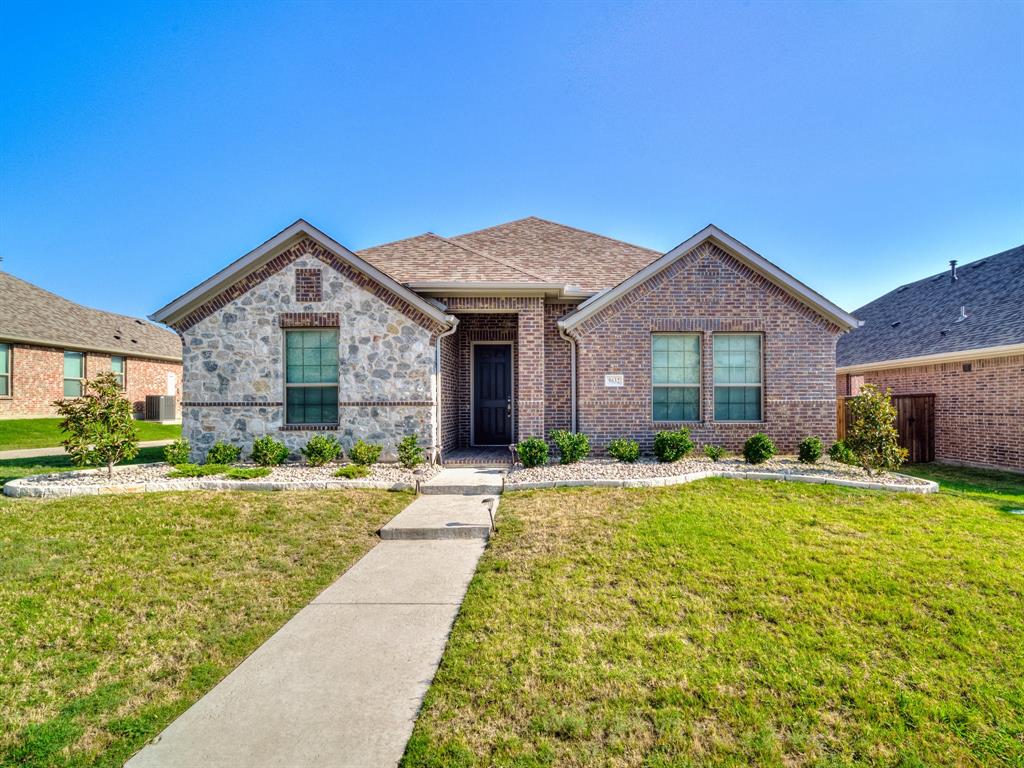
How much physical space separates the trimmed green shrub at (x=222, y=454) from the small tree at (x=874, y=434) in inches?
465

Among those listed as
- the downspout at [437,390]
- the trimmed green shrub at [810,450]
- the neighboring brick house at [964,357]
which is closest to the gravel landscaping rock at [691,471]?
the trimmed green shrub at [810,450]

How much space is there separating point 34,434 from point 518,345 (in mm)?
16400

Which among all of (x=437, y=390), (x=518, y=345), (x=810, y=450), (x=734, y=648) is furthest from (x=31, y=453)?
(x=810, y=450)

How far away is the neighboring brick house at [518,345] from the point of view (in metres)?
10.2

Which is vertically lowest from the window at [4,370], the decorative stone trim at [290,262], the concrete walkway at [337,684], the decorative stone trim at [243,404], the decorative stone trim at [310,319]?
the concrete walkway at [337,684]

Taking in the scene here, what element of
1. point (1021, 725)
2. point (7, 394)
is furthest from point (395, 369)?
point (7, 394)

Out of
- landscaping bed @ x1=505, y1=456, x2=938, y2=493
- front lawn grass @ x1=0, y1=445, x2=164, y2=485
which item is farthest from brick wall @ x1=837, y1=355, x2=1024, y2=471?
front lawn grass @ x1=0, y1=445, x2=164, y2=485

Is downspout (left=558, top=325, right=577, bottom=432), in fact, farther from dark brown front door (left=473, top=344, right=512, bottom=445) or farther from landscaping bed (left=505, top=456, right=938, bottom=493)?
dark brown front door (left=473, top=344, right=512, bottom=445)

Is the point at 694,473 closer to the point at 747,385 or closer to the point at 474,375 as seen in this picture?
the point at 747,385

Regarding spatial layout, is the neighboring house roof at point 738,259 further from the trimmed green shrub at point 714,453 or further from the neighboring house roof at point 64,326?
the neighboring house roof at point 64,326

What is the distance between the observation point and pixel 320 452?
9750 millimetres

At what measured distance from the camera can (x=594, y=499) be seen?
7395mm

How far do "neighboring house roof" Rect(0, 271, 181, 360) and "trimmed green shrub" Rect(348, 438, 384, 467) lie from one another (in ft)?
53.8

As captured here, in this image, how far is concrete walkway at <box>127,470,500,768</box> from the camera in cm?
262
